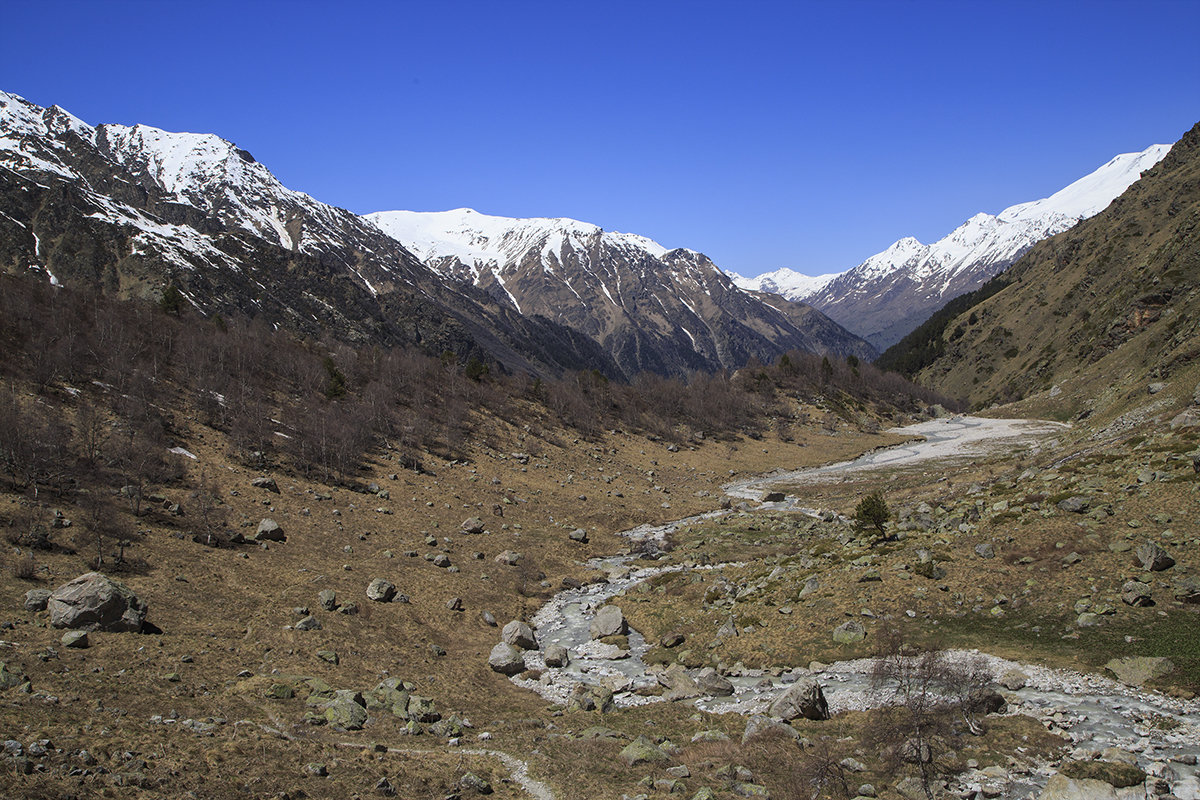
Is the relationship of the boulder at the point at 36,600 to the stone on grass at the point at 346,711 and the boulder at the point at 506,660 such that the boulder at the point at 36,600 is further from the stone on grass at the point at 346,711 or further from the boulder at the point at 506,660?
the boulder at the point at 506,660

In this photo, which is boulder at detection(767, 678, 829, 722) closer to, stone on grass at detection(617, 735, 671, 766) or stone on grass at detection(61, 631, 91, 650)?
stone on grass at detection(617, 735, 671, 766)

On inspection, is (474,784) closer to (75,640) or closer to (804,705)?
(804,705)

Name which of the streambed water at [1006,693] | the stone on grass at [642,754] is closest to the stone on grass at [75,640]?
the streambed water at [1006,693]

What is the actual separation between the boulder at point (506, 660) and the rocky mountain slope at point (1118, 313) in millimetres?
60574

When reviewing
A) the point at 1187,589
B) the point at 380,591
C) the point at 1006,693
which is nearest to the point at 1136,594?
the point at 1187,589

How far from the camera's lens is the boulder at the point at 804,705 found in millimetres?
21000

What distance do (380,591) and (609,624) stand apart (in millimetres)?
13115

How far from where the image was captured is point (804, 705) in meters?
21.0

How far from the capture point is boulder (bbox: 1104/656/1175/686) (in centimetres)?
1931

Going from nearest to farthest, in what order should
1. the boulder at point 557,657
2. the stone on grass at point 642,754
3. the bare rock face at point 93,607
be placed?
the stone on grass at point 642,754 < the bare rock face at point 93,607 < the boulder at point 557,657

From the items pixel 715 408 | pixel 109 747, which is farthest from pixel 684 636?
pixel 715 408

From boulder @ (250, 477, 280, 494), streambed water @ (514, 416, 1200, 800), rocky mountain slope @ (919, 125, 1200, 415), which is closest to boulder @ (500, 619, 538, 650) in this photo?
streambed water @ (514, 416, 1200, 800)

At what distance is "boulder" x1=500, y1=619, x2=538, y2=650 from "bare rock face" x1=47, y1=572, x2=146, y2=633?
1624 centimetres

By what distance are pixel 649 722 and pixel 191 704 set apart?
15.1m
